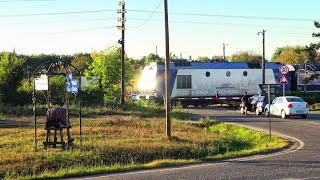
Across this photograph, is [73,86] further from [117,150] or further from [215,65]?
[215,65]

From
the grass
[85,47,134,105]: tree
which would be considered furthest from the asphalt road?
[85,47,134,105]: tree

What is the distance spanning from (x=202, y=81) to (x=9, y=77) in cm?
1872

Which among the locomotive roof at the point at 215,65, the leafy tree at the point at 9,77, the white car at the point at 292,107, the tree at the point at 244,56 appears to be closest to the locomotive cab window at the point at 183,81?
the locomotive roof at the point at 215,65

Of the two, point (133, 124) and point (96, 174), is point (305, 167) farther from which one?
point (133, 124)

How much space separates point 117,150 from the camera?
14.8 m

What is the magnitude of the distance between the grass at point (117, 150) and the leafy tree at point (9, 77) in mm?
12349

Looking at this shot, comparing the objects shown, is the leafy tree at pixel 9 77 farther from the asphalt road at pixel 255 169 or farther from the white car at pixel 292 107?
the asphalt road at pixel 255 169

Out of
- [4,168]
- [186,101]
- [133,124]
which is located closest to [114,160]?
[4,168]

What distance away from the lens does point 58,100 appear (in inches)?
1452

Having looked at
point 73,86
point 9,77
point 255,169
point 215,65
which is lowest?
point 255,169

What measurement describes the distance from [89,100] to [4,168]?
27026 millimetres

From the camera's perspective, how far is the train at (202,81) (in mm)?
44281

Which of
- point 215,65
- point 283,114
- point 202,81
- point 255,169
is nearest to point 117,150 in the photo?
point 255,169

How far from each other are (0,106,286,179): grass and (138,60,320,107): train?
21235 mm
